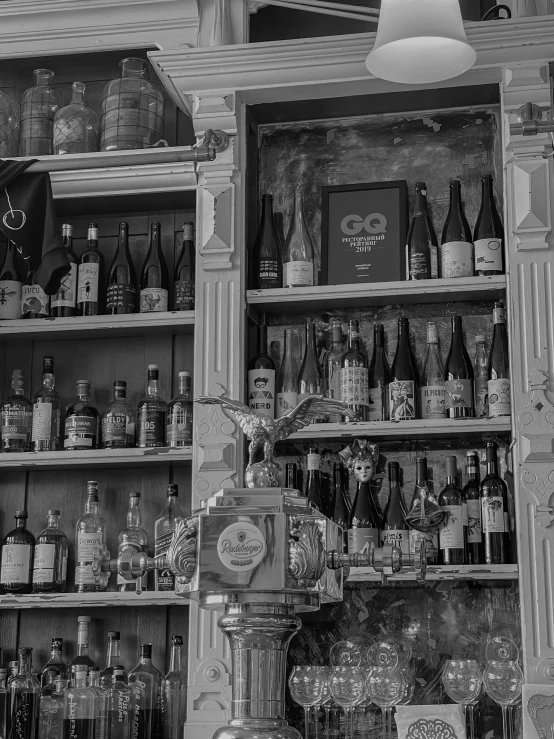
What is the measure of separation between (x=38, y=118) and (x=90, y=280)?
0.54 metres

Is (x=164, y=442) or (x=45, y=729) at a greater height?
(x=164, y=442)

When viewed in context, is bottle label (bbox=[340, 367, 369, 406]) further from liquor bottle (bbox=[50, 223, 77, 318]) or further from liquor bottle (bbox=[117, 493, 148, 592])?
liquor bottle (bbox=[50, 223, 77, 318])

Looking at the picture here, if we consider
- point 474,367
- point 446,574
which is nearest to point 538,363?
point 474,367

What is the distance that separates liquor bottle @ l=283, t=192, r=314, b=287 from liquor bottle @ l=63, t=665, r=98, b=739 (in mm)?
1127

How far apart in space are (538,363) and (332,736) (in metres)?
1.04

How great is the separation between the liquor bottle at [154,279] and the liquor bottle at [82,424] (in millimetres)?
280

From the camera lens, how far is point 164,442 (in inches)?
109

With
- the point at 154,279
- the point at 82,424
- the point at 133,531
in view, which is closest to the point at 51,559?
the point at 133,531

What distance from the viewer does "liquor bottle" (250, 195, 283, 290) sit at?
9.13 feet

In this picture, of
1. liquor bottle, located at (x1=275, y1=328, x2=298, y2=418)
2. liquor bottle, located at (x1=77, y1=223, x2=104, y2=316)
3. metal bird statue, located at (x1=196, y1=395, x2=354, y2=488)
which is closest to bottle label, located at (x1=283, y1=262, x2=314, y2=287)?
liquor bottle, located at (x1=275, y1=328, x2=298, y2=418)

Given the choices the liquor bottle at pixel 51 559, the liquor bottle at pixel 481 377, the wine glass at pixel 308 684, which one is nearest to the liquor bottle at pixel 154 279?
the liquor bottle at pixel 51 559

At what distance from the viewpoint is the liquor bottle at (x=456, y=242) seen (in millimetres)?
2670

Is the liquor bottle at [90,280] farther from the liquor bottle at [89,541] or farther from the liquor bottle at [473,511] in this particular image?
the liquor bottle at [473,511]

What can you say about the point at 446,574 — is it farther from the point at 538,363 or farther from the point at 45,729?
the point at 45,729
